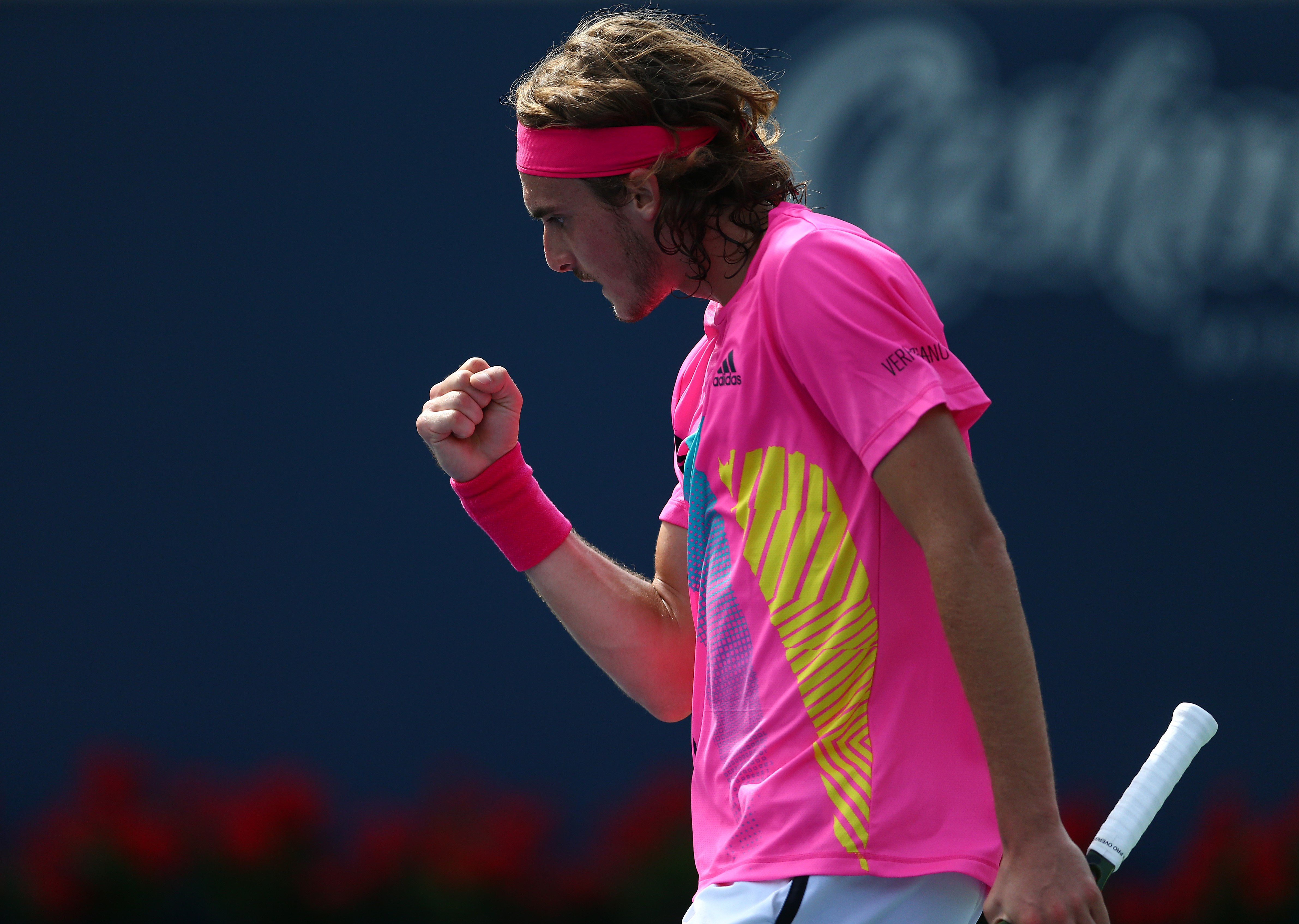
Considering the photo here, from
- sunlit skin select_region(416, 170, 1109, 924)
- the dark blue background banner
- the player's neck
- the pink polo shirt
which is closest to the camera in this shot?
sunlit skin select_region(416, 170, 1109, 924)

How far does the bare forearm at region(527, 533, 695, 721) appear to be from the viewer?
2.20 meters

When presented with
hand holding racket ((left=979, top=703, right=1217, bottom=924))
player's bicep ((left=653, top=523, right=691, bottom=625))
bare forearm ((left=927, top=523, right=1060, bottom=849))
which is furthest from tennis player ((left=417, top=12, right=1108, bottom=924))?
player's bicep ((left=653, top=523, right=691, bottom=625))

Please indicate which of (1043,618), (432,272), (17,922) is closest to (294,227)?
(432,272)

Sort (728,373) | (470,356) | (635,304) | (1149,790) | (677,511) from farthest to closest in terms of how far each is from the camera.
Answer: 1. (470,356)
2. (677,511)
3. (635,304)
4. (728,373)
5. (1149,790)

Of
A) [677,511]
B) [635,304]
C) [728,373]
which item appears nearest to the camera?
[728,373]

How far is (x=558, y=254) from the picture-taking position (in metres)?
2.02

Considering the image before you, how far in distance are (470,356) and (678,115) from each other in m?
2.27

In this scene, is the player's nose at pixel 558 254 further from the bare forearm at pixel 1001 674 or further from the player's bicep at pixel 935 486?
the bare forearm at pixel 1001 674

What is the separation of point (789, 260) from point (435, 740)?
9.35 feet

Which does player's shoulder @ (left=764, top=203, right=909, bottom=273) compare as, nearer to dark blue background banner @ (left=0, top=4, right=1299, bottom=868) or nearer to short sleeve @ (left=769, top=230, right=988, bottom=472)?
short sleeve @ (left=769, top=230, right=988, bottom=472)

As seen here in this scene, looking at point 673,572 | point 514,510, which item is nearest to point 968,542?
point 673,572

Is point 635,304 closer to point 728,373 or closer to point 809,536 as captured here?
point 728,373

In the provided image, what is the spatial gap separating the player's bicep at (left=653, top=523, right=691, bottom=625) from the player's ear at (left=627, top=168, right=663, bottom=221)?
1.86 feet

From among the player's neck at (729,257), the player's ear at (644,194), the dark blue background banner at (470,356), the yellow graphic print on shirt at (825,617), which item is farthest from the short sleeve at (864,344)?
the dark blue background banner at (470,356)
